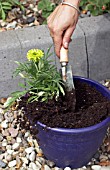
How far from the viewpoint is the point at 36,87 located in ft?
7.04

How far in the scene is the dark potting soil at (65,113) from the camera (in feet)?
6.81

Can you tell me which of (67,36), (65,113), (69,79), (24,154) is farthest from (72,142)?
(67,36)

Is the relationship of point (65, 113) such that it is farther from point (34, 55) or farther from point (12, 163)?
point (12, 163)

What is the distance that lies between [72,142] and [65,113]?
0.14m

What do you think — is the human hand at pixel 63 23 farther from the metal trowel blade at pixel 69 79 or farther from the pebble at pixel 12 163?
the pebble at pixel 12 163

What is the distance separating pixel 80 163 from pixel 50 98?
0.41 metres

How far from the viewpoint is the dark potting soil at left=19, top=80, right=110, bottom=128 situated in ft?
6.81

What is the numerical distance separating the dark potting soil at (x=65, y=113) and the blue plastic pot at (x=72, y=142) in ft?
0.10

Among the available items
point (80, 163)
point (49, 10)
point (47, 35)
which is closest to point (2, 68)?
point (47, 35)

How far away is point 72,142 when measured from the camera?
2107mm

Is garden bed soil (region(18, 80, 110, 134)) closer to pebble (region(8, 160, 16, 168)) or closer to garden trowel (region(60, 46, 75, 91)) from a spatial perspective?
garden trowel (region(60, 46, 75, 91))

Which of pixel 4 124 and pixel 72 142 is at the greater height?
pixel 72 142

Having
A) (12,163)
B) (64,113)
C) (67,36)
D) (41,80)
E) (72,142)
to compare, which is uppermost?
(67,36)

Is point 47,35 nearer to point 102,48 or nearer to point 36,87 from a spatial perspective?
point 102,48
